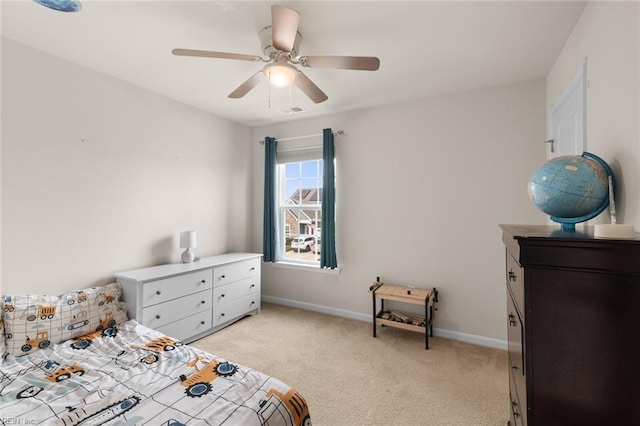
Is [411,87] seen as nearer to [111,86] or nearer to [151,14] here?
[151,14]

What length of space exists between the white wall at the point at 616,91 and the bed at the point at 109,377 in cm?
186

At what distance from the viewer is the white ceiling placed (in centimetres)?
173

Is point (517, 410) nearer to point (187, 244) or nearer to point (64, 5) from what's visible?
point (187, 244)

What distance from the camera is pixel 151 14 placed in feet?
5.87

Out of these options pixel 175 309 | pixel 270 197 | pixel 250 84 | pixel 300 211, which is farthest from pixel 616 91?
pixel 175 309

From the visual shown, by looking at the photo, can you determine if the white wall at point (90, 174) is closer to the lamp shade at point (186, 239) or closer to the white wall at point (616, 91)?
the lamp shade at point (186, 239)

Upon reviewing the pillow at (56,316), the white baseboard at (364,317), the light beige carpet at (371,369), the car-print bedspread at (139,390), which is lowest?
the light beige carpet at (371,369)

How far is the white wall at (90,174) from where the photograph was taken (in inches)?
83.4

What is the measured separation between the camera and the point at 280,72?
6.17 feet

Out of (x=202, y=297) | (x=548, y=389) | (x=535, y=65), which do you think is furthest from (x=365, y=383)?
(x=535, y=65)

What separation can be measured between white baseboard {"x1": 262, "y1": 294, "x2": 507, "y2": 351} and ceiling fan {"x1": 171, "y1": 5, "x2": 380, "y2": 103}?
2.66 m

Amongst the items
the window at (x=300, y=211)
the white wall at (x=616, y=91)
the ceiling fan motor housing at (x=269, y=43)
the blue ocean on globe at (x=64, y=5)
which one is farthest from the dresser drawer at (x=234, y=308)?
the white wall at (x=616, y=91)

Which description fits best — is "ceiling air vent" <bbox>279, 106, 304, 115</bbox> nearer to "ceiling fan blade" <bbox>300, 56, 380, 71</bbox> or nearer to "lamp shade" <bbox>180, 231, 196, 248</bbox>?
"ceiling fan blade" <bbox>300, 56, 380, 71</bbox>

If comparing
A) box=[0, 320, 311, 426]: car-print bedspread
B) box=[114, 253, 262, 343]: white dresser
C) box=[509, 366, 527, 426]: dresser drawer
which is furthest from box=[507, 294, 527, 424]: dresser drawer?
box=[114, 253, 262, 343]: white dresser
